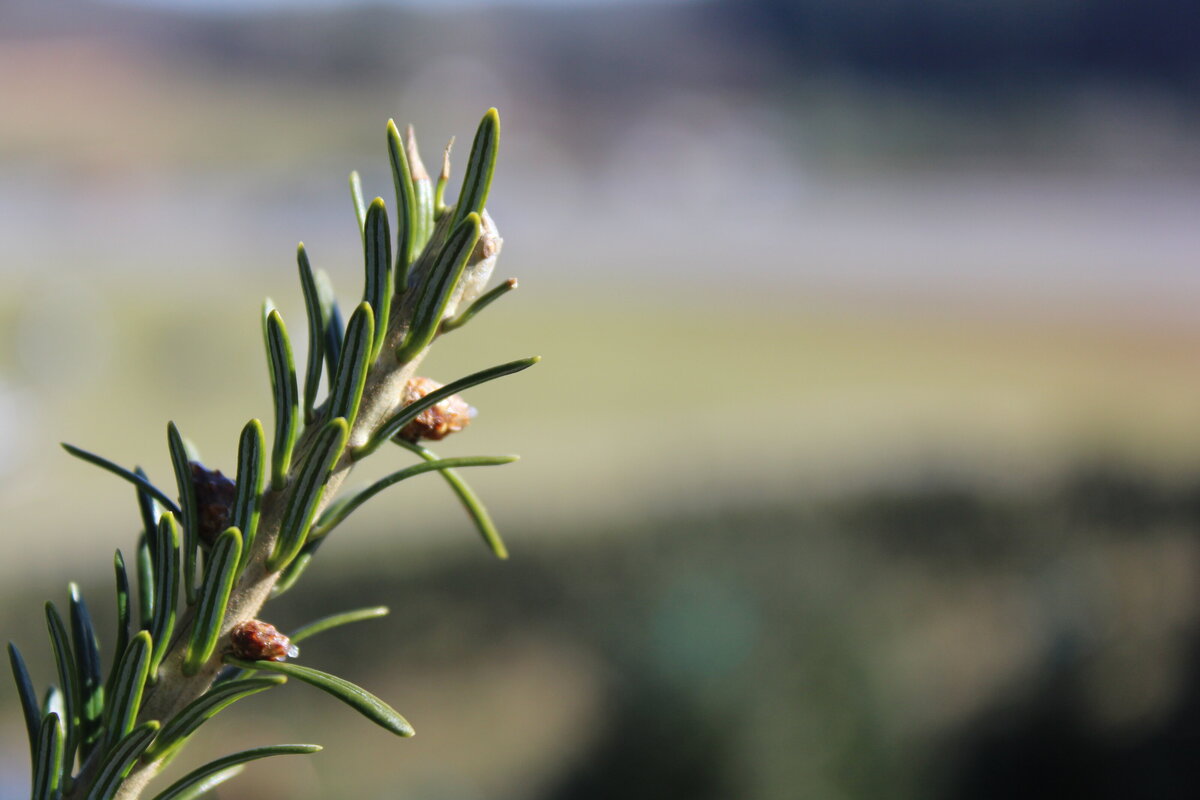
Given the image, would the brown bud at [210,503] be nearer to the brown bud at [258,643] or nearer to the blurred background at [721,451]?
the brown bud at [258,643]

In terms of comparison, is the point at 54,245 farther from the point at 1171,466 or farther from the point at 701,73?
the point at 701,73

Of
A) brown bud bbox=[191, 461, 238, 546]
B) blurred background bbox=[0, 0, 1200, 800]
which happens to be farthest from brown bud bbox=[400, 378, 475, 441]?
blurred background bbox=[0, 0, 1200, 800]

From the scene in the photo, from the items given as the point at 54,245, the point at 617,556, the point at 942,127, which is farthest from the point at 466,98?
the point at 617,556

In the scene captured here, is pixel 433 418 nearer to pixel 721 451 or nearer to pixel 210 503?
pixel 210 503

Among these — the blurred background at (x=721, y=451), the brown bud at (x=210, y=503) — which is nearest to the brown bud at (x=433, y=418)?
the brown bud at (x=210, y=503)

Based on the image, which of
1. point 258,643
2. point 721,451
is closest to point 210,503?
point 258,643

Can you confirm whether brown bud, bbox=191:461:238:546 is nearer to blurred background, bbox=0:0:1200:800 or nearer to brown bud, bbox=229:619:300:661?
brown bud, bbox=229:619:300:661
